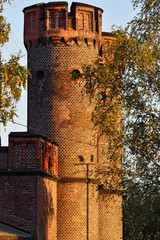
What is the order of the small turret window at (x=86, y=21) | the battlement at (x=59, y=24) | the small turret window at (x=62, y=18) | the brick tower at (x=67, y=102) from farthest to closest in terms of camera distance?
the small turret window at (x=86, y=21) < the small turret window at (x=62, y=18) < the battlement at (x=59, y=24) < the brick tower at (x=67, y=102)

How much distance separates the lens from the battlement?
1137 inches

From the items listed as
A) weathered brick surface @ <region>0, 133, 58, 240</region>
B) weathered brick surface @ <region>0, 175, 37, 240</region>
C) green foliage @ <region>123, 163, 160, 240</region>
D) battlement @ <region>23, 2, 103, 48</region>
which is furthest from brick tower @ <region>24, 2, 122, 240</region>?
green foliage @ <region>123, 163, 160, 240</region>

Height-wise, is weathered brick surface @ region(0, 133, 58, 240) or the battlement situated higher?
the battlement

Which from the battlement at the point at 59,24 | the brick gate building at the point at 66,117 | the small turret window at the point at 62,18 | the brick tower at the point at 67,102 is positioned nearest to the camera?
the brick gate building at the point at 66,117

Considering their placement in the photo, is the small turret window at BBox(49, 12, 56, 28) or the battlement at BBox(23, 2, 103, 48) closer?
the battlement at BBox(23, 2, 103, 48)

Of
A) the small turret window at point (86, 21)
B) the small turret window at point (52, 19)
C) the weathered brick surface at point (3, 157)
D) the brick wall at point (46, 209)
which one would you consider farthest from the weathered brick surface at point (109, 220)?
the small turret window at point (52, 19)

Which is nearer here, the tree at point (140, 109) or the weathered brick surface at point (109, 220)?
the tree at point (140, 109)

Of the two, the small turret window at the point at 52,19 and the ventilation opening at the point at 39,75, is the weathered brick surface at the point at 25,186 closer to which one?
the ventilation opening at the point at 39,75

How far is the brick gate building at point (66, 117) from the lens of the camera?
27.3 metres

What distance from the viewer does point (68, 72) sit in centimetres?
2869

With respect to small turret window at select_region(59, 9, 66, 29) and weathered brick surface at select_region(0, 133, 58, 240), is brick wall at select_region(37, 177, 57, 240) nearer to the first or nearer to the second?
weathered brick surface at select_region(0, 133, 58, 240)

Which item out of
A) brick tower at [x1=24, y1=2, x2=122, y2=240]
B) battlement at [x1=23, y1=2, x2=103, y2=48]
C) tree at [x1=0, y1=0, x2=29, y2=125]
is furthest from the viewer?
battlement at [x1=23, y1=2, x2=103, y2=48]

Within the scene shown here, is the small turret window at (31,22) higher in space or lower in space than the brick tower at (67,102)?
higher

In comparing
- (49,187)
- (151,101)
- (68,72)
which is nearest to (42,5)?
(68,72)
